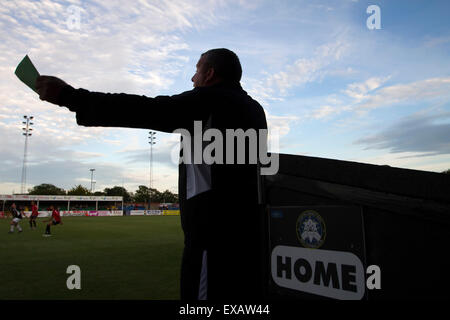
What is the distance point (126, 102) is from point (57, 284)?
572cm

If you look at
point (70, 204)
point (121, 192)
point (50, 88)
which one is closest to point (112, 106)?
point (50, 88)

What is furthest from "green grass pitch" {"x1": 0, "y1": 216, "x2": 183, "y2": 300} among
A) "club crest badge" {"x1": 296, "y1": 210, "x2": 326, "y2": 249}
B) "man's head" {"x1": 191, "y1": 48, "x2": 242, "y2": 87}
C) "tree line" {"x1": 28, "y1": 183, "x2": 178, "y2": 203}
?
"tree line" {"x1": 28, "y1": 183, "x2": 178, "y2": 203}

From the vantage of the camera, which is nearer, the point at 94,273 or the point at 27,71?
the point at 27,71

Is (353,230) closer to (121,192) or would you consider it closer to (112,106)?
(112,106)

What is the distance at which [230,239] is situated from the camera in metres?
1.23

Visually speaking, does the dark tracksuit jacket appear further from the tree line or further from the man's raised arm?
the tree line

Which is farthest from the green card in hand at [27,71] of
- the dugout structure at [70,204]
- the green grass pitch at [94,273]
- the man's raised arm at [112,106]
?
the dugout structure at [70,204]

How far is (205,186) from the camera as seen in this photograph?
123cm

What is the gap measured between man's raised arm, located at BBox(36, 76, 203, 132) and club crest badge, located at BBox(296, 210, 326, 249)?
61.8 inches

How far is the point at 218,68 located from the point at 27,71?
79cm

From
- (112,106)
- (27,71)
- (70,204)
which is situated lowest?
(70,204)

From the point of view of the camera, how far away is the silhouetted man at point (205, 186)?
1188mm

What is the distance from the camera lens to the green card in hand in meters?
1.25
